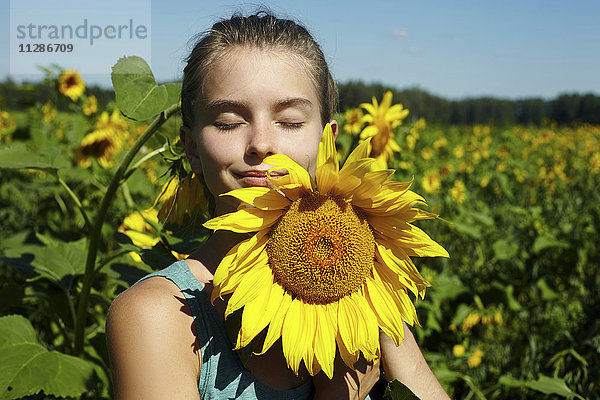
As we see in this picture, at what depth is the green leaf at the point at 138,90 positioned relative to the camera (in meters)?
1.11

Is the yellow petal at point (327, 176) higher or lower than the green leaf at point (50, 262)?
higher

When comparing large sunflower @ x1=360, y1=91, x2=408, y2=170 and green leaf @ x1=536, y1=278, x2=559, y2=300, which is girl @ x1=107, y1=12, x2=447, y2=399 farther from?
green leaf @ x1=536, y1=278, x2=559, y2=300

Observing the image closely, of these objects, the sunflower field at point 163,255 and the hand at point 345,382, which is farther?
the sunflower field at point 163,255

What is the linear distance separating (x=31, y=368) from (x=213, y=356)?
0.56 metres

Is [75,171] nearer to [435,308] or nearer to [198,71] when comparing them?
[198,71]

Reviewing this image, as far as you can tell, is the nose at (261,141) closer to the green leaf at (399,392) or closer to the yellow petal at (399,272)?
the yellow petal at (399,272)

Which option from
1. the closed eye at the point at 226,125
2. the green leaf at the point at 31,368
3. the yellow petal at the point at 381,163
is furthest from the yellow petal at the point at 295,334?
the yellow petal at the point at 381,163

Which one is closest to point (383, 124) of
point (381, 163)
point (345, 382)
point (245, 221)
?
point (381, 163)

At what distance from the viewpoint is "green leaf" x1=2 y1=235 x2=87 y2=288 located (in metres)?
1.56

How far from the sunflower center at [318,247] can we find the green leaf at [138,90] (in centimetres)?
42

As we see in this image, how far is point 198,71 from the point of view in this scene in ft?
3.45

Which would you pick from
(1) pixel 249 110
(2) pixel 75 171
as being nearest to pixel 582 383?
(1) pixel 249 110

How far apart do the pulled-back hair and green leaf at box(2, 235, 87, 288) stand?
0.74m

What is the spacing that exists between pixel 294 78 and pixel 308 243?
0.31 meters
